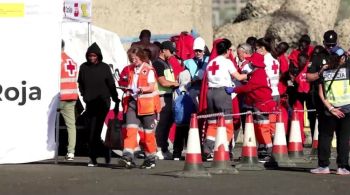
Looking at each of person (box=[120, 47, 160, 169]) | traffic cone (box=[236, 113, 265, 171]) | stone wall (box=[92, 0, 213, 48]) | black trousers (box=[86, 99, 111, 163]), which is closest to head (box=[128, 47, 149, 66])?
person (box=[120, 47, 160, 169])

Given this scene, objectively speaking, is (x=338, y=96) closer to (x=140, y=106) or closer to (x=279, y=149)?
(x=279, y=149)

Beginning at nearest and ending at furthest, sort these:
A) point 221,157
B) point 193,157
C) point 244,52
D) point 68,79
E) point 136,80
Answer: point 193,157
point 221,157
point 136,80
point 68,79
point 244,52

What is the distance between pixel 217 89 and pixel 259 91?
0.74 m

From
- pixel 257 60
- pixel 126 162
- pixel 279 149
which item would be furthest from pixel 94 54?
pixel 279 149

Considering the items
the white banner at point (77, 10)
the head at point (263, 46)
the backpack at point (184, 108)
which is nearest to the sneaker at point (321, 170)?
the head at point (263, 46)

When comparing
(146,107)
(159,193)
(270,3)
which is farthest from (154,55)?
(270,3)

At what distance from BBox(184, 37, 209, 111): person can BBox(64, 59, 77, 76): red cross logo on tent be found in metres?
1.90

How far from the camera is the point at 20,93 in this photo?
17.6 meters

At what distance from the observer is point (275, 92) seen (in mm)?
19359

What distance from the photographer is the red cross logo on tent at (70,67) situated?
18641 millimetres

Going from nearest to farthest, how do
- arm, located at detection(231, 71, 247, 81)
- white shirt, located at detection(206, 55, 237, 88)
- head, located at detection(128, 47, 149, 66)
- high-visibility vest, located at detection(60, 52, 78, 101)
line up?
head, located at detection(128, 47, 149, 66)
arm, located at detection(231, 71, 247, 81)
white shirt, located at detection(206, 55, 237, 88)
high-visibility vest, located at detection(60, 52, 78, 101)

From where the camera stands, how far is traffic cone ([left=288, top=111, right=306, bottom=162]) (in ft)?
60.7

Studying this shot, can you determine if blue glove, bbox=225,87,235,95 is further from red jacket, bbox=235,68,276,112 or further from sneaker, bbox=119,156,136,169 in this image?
sneaker, bbox=119,156,136,169

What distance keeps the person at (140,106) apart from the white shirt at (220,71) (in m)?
1.21
